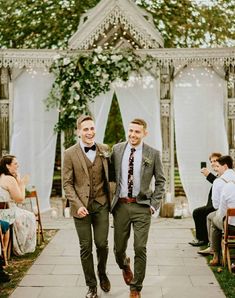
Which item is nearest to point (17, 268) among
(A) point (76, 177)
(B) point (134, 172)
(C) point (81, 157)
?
(A) point (76, 177)

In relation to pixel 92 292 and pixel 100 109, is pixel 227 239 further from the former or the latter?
pixel 100 109

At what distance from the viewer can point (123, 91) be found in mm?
10539

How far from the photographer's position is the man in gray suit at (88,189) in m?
4.82

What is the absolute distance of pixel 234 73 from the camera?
34.2 ft

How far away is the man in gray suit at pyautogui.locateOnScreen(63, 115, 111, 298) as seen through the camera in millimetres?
4816

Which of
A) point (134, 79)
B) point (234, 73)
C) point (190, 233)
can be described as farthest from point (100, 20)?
point (190, 233)

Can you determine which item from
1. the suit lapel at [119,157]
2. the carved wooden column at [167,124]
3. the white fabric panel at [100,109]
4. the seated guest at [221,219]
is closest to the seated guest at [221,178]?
the seated guest at [221,219]

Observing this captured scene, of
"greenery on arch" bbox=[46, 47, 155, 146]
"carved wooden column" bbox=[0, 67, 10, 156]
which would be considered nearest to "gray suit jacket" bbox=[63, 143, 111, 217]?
"greenery on arch" bbox=[46, 47, 155, 146]

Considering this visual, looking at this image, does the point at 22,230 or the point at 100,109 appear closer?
the point at 22,230

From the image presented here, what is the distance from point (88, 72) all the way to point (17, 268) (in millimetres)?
4851

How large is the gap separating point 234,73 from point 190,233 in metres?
3.62

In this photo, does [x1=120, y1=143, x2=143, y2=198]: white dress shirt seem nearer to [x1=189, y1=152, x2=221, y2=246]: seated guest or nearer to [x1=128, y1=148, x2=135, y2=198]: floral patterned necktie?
[x1=128, y1=148, x2=135, y2=198]: floral patterned necktie

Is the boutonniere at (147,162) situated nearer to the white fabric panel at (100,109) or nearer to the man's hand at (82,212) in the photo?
the man's hand at (82,212)

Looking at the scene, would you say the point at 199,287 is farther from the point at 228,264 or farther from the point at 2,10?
the point at 2,10
